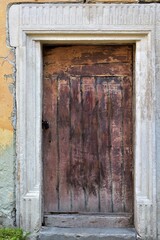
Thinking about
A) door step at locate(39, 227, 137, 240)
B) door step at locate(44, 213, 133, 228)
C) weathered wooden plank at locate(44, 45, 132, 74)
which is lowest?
door step at locate(39, 227, 137, 240)

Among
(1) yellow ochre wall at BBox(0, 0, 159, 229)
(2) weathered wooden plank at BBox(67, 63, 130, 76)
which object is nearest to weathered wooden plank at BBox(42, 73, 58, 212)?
(2) weathered wooden plank at BBox(67, 63, 130, 76)

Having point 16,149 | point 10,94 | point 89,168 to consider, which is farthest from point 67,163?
point 10,94

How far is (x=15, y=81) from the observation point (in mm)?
4289

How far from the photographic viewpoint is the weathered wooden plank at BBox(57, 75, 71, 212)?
4.49 metres

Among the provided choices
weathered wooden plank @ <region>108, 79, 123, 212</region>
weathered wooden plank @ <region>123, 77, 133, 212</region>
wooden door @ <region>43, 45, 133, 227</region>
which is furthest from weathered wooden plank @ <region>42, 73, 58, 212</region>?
weathered wooden plank @ <region>123, 77, 133, 212</region>

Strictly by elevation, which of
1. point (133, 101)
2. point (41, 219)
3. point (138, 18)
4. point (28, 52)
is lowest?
point (41, 219)

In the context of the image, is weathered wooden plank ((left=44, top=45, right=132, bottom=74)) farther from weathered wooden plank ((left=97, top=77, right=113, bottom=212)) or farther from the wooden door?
weathered wooden plank ((left=97, top=77, right=113, bottom=212))

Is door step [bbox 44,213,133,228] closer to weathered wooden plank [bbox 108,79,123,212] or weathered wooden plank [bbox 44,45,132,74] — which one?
weathered wooden plank [bbox 108,79,123,212]

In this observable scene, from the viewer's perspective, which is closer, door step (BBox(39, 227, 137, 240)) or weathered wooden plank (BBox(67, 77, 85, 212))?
door step (BBox(39, 227, 137, 240))

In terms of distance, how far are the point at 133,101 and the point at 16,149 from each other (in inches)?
44.8

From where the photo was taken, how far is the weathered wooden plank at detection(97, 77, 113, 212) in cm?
447

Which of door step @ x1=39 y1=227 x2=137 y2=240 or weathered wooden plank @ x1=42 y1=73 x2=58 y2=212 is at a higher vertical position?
weathered wooden plank @ x1=42 y1=73 x2=58 y2=212

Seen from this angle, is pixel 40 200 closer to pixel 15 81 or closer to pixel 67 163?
pixel 67 163

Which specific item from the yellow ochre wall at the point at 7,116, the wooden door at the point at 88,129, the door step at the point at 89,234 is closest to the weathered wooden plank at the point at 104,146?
the wooden door at the point at 88,129
